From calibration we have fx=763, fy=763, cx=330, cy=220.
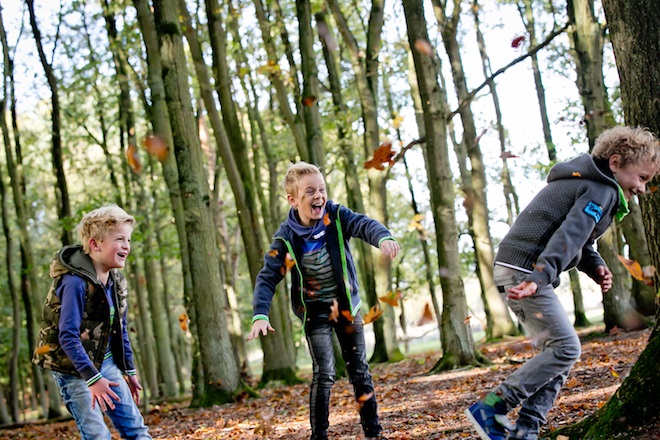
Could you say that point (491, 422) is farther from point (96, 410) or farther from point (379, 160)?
point (379, 160)

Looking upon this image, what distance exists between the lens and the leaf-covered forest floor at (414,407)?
19.6ft

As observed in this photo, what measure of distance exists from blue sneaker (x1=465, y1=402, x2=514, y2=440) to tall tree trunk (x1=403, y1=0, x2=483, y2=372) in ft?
23.4

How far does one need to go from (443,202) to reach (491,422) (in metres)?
7.43

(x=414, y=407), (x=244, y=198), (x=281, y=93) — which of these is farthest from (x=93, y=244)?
(x=281, y=93)

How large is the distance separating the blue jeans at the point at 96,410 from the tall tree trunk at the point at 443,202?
765 cm

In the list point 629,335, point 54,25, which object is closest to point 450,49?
point 629,335

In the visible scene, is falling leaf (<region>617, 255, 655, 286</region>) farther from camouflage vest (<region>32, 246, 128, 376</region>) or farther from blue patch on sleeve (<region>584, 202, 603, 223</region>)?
camouflage vest (<region>32, 246, 128, 376</region>)

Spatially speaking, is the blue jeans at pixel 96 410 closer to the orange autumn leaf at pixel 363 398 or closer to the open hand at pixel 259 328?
the open hand at pixel 259 328

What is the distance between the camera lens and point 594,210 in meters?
4.10

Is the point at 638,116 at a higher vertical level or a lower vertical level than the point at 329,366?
higher

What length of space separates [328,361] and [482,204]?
14.6 meters

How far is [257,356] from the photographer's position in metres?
82.3

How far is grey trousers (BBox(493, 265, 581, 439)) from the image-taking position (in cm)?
421

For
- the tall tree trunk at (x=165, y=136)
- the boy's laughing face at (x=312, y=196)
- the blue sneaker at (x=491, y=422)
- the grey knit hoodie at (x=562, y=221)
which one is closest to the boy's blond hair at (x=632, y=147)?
the grey knit hoodie at (x=562, y=221)
